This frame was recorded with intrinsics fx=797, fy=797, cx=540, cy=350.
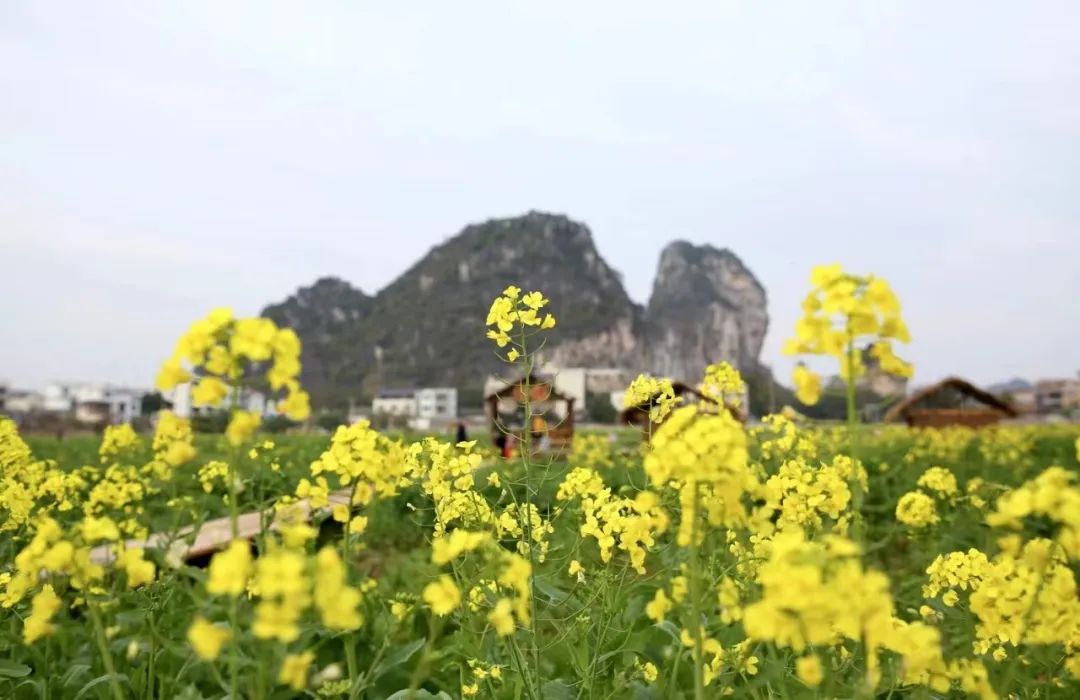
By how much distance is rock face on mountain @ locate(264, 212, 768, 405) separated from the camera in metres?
140

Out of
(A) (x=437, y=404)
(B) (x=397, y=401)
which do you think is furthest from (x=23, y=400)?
(A) (x=437, y=404)

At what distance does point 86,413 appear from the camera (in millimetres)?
89562

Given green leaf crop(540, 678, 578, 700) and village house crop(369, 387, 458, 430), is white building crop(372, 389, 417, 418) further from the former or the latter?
green leaf crop(540, 678, 578, 700)

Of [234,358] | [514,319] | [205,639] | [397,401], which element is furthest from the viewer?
[397,401]

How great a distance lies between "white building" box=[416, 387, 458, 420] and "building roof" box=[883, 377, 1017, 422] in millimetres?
84435

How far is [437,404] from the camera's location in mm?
109938

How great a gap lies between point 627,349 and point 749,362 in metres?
25.6

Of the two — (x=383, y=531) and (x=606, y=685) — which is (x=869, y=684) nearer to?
(x=606, y=685)

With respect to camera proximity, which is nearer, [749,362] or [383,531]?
[383,531]

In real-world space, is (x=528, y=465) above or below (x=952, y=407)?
above

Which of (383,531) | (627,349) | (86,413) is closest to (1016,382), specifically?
(627,349)

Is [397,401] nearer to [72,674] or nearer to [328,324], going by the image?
[328,324]

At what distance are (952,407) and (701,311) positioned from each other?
14404cm

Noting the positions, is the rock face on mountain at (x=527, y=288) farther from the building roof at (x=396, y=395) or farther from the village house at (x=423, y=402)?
the village house at (x=423, y=402)
